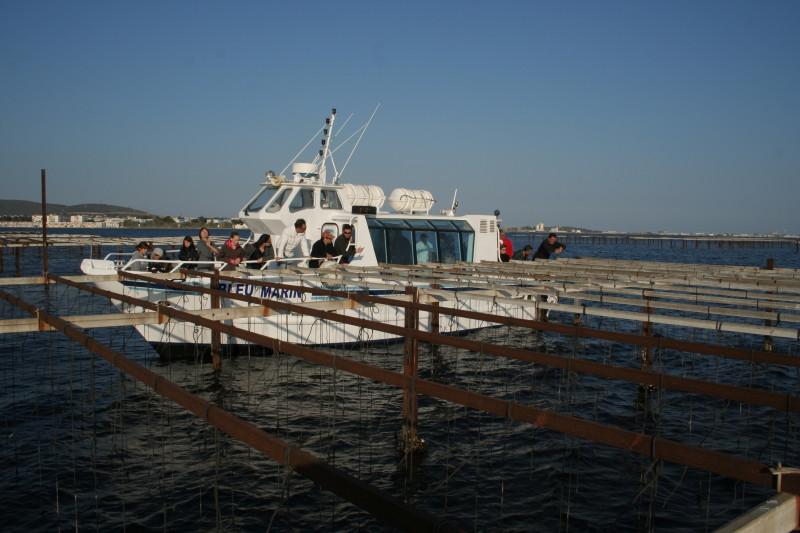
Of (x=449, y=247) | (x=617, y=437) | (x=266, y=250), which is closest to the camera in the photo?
(x=617, y=437)

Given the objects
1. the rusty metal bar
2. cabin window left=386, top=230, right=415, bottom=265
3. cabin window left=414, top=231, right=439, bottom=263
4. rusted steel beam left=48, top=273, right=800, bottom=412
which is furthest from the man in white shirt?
the rusty metal bar

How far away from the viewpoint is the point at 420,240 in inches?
721

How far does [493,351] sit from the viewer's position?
6629 mm

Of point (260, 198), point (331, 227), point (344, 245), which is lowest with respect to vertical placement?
point (344, 245)

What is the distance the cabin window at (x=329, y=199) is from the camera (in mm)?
17297

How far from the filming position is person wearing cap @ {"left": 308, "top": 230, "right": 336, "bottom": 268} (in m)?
15.8

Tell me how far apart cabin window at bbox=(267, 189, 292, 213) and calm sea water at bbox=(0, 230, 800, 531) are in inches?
183

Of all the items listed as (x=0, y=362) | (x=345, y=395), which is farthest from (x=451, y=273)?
Result: (x=0, y=362)

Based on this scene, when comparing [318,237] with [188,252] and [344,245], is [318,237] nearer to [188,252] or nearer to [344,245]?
[344,245]

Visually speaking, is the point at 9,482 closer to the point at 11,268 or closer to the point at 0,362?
the point at 0,362

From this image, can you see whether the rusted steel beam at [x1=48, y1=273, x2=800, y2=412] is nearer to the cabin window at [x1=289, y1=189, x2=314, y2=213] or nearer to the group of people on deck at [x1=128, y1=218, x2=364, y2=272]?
the group of people on deck at [x1=128, y1=218, x2=364, y2=272]

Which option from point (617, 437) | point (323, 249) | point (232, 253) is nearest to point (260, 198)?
point (232, 253)

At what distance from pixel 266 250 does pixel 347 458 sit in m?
8.01

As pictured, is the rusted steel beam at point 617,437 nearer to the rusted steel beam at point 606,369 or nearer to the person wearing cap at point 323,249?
the rusted steel beam at point 606,369
